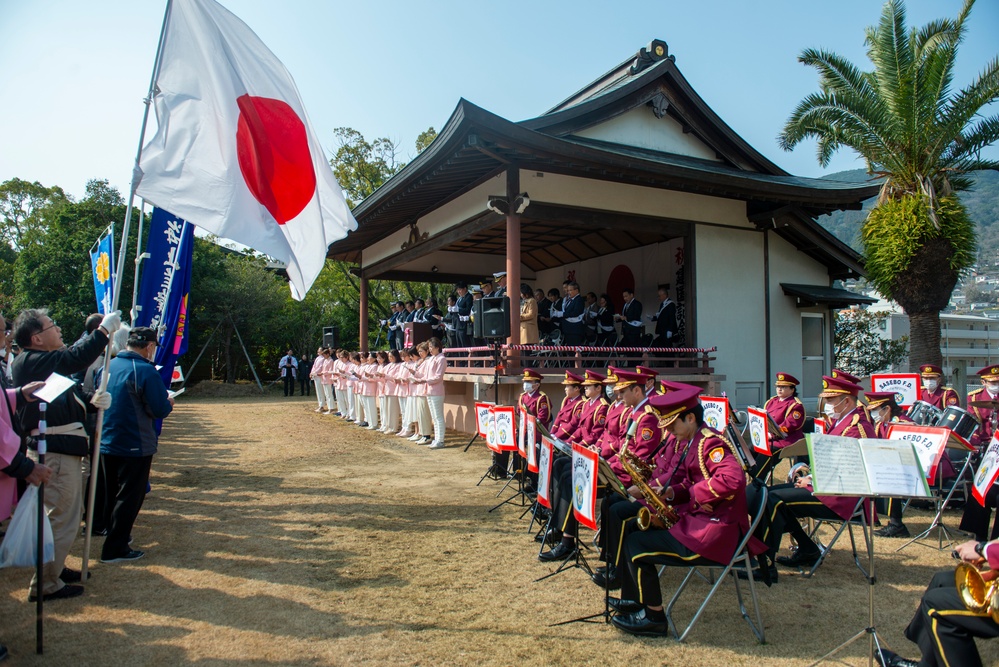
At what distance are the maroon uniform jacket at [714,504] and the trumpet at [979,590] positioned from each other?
3.73 ft

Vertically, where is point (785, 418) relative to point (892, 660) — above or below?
above

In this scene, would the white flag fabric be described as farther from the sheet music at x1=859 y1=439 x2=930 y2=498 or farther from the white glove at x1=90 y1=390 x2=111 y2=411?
the sheet music at x1=859 y1=439 x2=930 y2=498

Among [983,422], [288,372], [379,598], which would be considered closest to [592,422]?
[379,598]

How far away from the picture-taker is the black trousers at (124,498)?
5250mm

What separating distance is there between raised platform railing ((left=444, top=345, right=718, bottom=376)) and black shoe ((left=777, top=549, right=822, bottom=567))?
20.6ft

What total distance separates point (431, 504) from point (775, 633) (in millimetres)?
4129

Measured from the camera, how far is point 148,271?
298 inches

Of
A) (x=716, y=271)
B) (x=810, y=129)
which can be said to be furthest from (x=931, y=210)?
(x=716, y=271)

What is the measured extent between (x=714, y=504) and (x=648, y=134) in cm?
1177

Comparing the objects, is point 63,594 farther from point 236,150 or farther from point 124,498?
point 236,150

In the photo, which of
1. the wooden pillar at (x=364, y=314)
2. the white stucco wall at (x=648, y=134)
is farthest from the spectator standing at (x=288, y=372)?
the white stucco wall at (x=648, y=134)

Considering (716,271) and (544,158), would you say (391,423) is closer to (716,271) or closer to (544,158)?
(544,158)

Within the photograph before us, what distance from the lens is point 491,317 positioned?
35.2 feet

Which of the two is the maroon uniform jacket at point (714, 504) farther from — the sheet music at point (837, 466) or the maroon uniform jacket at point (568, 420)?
the maroon uniform jacket at point (568, 420)
